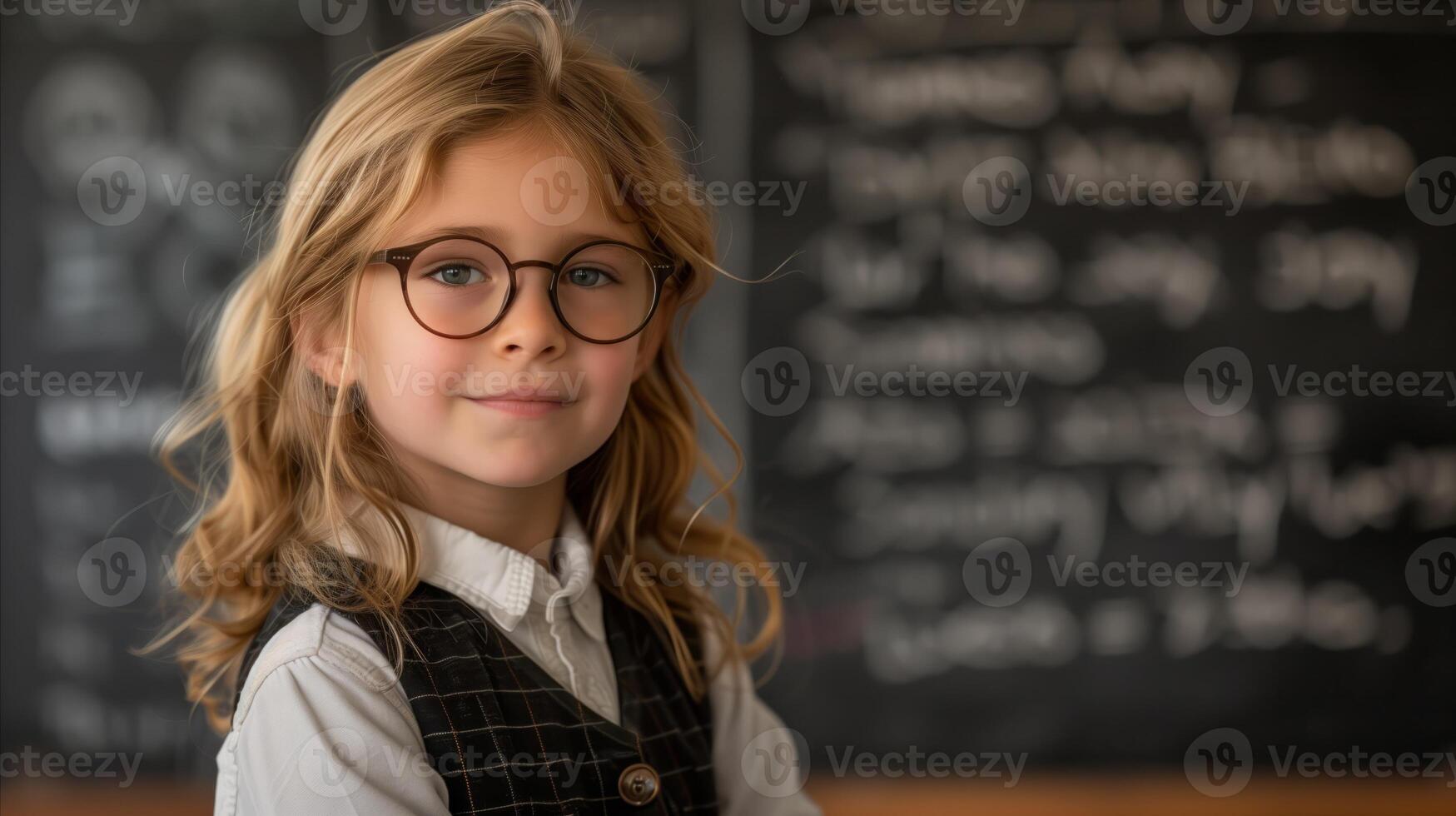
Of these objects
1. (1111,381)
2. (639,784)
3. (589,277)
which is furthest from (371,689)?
(1111,381)

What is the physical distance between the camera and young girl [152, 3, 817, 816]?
0.83 meters

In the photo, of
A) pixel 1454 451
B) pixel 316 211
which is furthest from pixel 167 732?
pixel 1454 451

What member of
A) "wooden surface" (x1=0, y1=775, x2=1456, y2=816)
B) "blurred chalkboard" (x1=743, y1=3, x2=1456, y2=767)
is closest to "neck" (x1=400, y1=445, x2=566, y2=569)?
"blurred chalkboard" (x1=743, y1=3, x2=1456, y2=767)

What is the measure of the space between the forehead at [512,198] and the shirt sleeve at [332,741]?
32 centimetres

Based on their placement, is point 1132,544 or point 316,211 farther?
point 1132,544

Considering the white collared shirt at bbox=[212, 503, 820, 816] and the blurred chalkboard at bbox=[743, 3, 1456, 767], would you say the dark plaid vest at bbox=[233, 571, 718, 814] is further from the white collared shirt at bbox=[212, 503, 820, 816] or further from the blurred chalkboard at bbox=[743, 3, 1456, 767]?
the blurred chalkboard at bbox=[743, 3, 1456, 767]

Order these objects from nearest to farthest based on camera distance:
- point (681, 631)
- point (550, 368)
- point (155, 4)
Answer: point (550, 368) → point (681, 631) → point (155, 4)

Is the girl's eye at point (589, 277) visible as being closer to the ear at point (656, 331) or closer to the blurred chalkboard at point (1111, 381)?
the ear at point (656, 331)

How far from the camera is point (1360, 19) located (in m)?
2.26

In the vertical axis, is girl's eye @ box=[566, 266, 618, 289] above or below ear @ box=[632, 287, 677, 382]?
above

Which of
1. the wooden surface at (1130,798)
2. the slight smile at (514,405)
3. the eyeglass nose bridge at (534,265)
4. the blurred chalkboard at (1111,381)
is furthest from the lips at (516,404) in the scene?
the wooden surface at (1130,798)

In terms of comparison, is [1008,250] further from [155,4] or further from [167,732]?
[167,732]

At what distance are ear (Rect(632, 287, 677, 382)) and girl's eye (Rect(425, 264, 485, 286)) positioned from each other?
8.5 inches

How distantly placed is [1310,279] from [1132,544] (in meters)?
0.67
